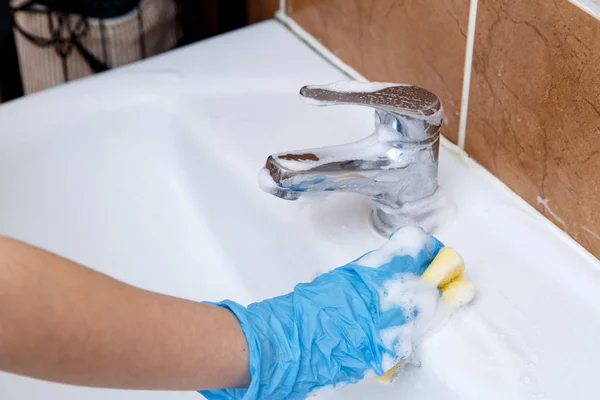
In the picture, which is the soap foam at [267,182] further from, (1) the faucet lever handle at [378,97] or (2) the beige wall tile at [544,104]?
(2) the beige wall tile at [544,104]

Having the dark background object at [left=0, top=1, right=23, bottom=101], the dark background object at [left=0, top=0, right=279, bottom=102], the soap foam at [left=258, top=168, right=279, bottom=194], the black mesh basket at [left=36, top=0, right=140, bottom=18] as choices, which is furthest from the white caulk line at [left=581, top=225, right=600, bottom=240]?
the dark background object at [left=0, top=1, right=23, bottom=101]

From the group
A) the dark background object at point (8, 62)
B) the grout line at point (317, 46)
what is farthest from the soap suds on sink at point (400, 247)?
the dark background object at point (8, 62)

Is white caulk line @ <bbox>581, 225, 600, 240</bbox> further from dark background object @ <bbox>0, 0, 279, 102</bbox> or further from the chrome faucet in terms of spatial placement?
dark background object @ <bbox>0, 0, 279, 102</bbox>

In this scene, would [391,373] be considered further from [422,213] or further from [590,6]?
[590,6]

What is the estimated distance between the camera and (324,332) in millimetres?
521

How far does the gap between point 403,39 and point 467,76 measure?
0.08 m

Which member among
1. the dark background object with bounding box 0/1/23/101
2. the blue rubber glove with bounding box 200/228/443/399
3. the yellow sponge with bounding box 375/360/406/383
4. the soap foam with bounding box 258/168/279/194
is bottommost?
the dark background object with bounding box 0/1/23/101

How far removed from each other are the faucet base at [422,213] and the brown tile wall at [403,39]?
2.9 inches

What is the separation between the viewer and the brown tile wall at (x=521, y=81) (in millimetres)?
515

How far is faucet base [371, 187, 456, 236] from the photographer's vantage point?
0.60m

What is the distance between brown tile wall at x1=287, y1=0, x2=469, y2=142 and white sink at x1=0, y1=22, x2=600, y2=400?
3 cm

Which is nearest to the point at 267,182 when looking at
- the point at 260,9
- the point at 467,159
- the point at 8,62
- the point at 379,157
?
the point at 379,157

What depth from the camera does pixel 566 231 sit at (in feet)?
1.88

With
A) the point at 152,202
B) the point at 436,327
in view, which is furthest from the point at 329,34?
the point at 436,327
